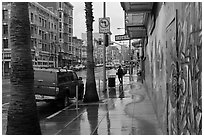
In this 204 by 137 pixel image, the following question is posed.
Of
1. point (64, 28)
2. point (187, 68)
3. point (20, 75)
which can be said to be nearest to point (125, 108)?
point (20, 75)

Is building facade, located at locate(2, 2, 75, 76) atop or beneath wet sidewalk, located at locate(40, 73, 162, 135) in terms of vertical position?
atop

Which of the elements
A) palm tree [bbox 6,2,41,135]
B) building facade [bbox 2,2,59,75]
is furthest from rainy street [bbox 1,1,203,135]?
building facade [bbox 2,2,59,75]

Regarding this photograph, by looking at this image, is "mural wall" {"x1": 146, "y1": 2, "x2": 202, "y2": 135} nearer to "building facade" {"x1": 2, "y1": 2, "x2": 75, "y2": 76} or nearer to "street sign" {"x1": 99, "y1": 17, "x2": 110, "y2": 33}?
"street sign" {"x1": 99, "y1": 17, "x2": 110, "y2": 33}

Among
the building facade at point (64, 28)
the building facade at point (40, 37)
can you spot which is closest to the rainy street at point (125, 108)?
the building facade at point (40, 37)

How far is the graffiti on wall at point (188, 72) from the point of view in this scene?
11.2 ft

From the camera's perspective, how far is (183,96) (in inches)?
175

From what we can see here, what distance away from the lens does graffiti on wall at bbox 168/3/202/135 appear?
134 inches

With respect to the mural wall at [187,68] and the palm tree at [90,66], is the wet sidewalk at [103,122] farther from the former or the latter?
the mural wall at [187,68]

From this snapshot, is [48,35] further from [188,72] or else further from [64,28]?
[188,72]

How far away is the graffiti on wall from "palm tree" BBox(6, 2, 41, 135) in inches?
113

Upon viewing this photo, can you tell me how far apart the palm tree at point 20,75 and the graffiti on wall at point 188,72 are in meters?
2.86

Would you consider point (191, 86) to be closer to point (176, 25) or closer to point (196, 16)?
point (196, 16)

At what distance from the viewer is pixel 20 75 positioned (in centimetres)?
611

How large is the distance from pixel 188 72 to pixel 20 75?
11.3ft
